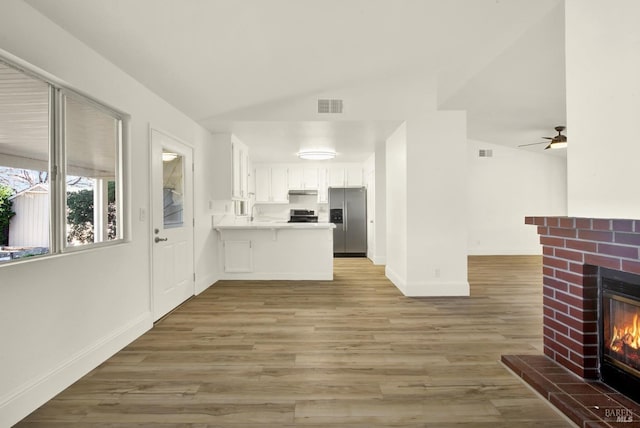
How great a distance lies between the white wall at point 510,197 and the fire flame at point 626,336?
20.7ft

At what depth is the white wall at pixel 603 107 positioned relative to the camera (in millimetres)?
1735

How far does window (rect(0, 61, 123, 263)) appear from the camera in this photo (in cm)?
177

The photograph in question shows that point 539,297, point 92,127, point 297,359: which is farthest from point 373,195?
point 92,127

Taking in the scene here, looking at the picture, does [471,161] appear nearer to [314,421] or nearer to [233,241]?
[233,241]

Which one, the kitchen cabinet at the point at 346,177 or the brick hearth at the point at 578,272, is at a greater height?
the kitchen cabinet at the point at 346,177

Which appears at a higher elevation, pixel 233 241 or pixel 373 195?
pixel 373 195

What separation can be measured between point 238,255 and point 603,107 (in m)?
4.69

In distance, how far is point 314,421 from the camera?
174cm

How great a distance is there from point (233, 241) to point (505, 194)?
6495 millimetres

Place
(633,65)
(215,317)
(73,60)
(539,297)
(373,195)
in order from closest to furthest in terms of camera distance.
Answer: (633,65) < (73,60) < (215,317) < (539,297) < (373,195)

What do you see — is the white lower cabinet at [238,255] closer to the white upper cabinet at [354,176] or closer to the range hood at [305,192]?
the range hood at [305,192]

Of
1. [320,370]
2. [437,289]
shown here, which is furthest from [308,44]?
[437,289]

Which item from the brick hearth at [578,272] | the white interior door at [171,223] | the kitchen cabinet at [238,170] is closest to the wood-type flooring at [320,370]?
the white interior door at [171,223]

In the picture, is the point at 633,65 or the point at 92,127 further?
the point at 92,127
